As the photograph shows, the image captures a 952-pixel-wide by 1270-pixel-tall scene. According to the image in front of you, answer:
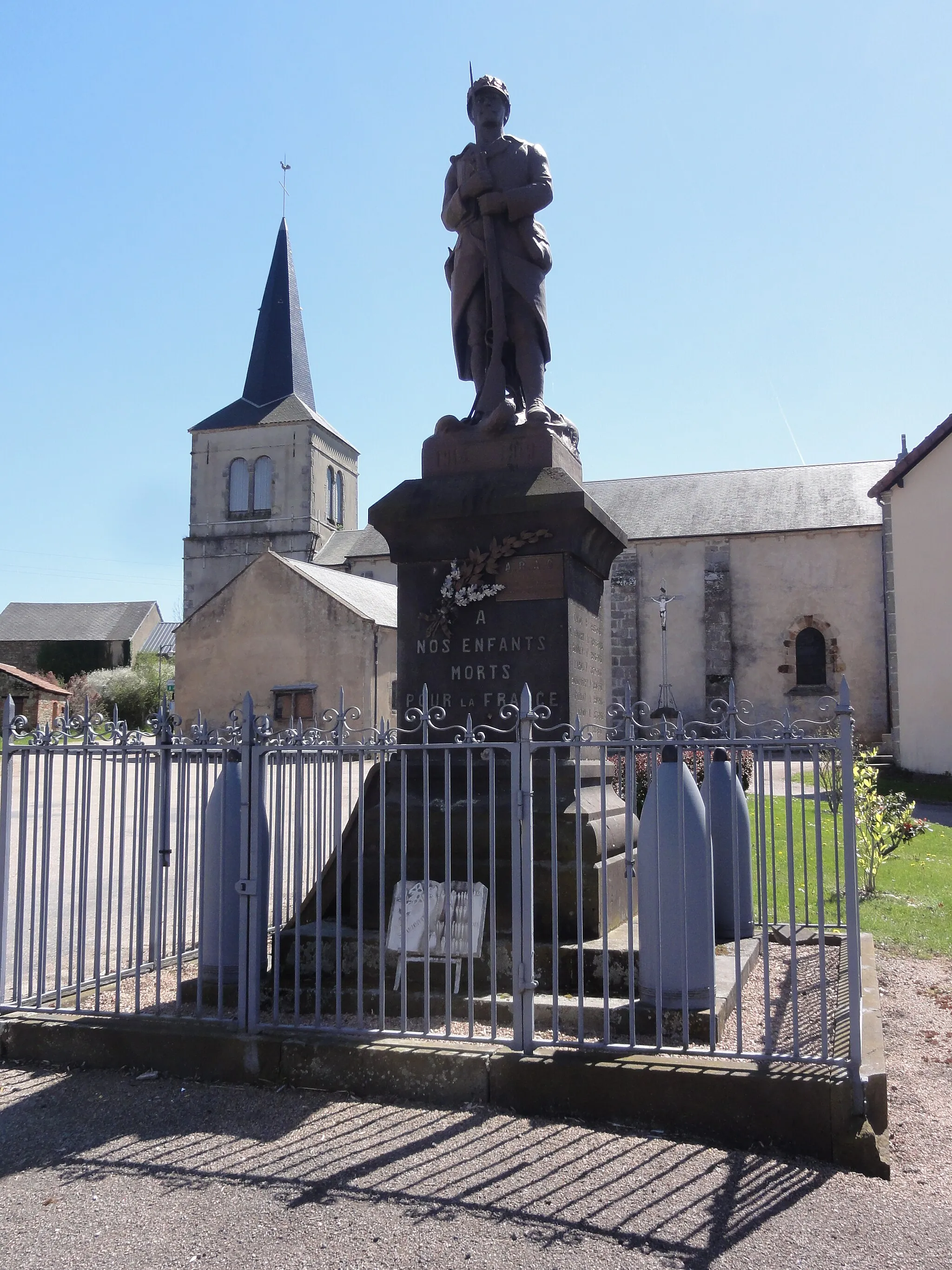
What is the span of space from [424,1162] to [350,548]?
36.3m

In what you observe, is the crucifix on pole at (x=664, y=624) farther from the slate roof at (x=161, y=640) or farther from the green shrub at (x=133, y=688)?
→ the slate roof at (x=161, y=640)

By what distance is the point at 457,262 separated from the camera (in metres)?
6.65

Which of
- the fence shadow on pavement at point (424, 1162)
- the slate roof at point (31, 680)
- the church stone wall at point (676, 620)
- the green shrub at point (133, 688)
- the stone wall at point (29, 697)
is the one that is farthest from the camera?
the green shrub at point (133, 688)

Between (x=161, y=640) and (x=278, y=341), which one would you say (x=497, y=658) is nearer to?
(x=278, y=341)

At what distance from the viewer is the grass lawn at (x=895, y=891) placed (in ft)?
24.4

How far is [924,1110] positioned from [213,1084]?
312cm

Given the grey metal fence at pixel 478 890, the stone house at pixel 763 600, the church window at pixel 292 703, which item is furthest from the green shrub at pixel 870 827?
the church window at pixel 292 703

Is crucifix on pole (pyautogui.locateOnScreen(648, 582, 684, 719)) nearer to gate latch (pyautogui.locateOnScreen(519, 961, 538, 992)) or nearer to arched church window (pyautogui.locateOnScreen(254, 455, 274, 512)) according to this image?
arched church window (pyautogui.locateOnScreen(254, 455, 274, 512))

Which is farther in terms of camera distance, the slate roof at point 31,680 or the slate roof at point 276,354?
the slate roof at point 276,354

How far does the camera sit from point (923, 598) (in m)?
21.5

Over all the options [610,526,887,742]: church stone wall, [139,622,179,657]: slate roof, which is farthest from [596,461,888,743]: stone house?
[139,622,179,657]: slate roof

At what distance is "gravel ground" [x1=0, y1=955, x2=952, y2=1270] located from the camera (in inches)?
121

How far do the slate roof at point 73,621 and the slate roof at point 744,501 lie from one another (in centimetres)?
3351

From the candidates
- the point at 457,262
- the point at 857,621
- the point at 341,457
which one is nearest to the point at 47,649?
the point at 341,457
